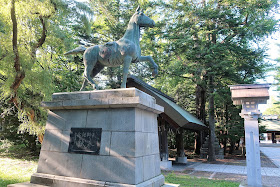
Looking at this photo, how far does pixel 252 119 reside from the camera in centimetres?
708

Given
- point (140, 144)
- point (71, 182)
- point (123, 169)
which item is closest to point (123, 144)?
point (140, 144)

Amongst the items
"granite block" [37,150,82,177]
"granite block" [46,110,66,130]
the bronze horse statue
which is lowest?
"granite block" [37,150,82,177]

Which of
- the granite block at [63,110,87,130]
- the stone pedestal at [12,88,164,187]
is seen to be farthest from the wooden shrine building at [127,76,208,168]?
the granite block at [63,110,87,130]

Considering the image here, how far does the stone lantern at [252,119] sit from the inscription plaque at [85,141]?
5256mm

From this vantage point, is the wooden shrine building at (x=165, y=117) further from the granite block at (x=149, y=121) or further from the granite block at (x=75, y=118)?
the granite block at (x=75, y=118)

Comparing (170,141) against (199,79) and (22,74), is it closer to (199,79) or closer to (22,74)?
(199,79)

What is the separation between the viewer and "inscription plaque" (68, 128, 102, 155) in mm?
4176

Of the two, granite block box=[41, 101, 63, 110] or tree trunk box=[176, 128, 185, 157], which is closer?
granite block box=[41, 101, 63, 110]

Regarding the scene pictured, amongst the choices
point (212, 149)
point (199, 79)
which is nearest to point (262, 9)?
point (199, 79)

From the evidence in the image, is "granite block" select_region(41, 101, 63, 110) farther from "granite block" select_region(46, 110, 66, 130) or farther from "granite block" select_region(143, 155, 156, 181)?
"granite block" select_region(143, 155, 156, 181)

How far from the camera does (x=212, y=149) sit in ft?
47.9

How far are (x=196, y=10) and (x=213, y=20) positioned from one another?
1409 mm

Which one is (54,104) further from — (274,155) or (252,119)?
(274,155)

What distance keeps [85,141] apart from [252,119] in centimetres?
577
